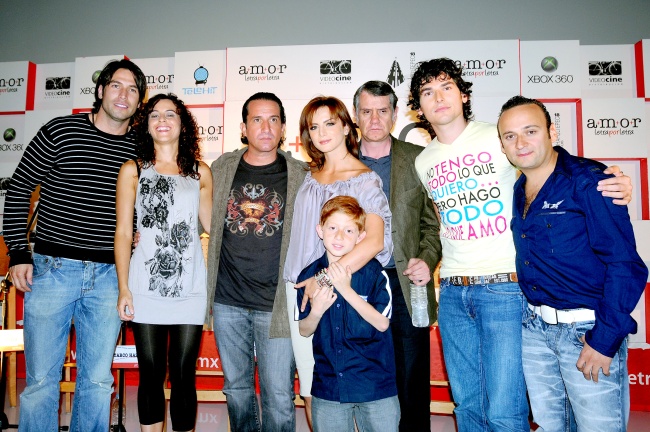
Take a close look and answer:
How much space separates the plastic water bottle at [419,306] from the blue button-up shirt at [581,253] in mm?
487

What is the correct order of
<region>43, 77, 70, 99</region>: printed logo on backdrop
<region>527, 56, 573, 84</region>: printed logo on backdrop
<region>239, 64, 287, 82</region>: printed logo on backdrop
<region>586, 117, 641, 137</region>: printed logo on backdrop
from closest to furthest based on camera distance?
<region>586, 117, 641, 137</region>: printed logo on backdrop → <region>527, 56, 573, 84</region>: printed logo on backdrop → <region>239, 64, 287, 82</region>: printed logo on backdrop → <region>43, 77, 70, 99</region>: printed logo on backdrop

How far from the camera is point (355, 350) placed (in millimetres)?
1692

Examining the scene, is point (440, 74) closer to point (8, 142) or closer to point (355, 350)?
point (355, 350)

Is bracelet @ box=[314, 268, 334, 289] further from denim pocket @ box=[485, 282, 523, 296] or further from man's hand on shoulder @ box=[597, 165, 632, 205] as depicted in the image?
man's hand on shoulder @ box=[597, 165, 632, 205]

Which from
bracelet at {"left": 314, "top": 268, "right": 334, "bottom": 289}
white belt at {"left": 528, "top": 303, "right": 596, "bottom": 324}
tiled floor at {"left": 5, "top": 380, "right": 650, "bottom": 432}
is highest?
bracelet at {"left": 314, "top": 268, "right": 334, "bottom": 289}

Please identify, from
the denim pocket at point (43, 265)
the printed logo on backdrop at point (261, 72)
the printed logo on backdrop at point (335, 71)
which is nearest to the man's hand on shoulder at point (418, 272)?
the denim pocket at point (43, 265)

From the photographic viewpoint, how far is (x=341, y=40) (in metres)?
5.33

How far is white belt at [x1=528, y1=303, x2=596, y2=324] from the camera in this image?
5.07 ft

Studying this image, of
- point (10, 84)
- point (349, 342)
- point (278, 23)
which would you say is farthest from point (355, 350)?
point (10, 84)

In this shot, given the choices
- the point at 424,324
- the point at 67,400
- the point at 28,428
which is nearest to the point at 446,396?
the point at 424,324

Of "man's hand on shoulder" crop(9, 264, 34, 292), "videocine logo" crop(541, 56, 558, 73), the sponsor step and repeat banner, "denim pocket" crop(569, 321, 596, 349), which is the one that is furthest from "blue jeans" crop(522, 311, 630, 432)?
"videocine logo" crop(541, 56, 558, 73)

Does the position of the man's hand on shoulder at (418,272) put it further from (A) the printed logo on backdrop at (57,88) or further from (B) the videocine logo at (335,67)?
(A) the printed logo on backdrop at (57,88)

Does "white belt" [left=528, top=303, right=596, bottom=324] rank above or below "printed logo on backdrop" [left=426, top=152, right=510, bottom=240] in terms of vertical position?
below

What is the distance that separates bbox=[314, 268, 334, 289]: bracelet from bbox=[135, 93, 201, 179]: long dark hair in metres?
0.92
